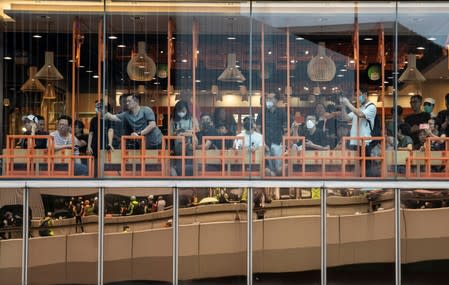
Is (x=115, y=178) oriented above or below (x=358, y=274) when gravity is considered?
above

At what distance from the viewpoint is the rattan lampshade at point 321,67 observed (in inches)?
559

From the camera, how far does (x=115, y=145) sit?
14.3 m

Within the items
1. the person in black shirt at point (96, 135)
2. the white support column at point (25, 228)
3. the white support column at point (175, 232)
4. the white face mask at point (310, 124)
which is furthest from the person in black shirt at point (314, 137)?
the white support column at point (25, 228)

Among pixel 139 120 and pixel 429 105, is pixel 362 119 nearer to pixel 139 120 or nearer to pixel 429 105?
pixel 429 105

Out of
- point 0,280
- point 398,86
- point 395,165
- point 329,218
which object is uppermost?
point 398,86

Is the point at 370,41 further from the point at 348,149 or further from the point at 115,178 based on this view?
the point at 115,178

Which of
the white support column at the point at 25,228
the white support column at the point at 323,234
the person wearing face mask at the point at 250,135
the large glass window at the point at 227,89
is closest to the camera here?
the white support column at the point at 25,228

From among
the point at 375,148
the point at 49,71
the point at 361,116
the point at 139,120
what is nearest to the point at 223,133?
the point at 139,120

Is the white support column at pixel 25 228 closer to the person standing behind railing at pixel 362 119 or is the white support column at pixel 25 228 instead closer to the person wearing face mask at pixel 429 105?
the person standing behind railing at pixel 362 119

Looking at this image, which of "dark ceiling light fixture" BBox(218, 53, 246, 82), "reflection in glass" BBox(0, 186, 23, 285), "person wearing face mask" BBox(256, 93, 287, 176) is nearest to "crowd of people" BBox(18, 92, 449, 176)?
"person wearing face mask" BBox(256, 93, 287, 176)

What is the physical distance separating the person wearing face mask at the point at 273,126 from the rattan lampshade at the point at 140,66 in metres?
2.06

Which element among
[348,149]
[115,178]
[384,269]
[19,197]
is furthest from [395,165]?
[19,197]

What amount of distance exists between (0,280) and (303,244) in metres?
5.06

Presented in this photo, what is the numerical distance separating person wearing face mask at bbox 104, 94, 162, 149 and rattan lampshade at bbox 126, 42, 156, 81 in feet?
1.11
